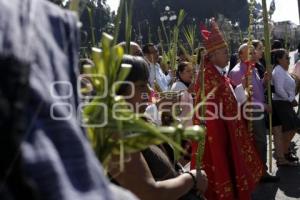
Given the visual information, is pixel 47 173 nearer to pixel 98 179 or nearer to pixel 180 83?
pixel 98 179

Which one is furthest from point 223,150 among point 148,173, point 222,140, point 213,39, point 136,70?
point 148,173

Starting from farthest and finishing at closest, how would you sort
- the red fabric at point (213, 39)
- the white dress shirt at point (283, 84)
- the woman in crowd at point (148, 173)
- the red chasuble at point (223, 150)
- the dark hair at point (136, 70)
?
1. the white dress shirt at point (283, 84)
2. the red fabric at point (213, 39)
3. the red chasuble at point (223, 150)
4. the dark hair at point (136, 70)
5. the woman in crowd at point (148, 173)

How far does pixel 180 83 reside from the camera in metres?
5.23

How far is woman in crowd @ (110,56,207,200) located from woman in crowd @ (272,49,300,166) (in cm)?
375

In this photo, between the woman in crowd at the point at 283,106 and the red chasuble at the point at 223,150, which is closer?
the red chasuble at the point at 223,150

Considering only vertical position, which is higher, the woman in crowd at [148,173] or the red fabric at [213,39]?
the red fabric at [213,39]

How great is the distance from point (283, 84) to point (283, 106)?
27cm

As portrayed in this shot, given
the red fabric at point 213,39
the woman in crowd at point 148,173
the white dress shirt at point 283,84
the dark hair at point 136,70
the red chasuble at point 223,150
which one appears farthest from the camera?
the white dress shirt at point 283,84

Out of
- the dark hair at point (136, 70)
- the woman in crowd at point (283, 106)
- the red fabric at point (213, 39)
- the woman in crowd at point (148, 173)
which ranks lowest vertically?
the woman in crowd at point (283, 106)

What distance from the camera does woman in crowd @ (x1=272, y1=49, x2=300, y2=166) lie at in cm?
560

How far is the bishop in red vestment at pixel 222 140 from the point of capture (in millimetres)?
3775

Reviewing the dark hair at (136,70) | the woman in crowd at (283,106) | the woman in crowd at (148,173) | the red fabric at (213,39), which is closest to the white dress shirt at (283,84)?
the woman in crowd at (283,106)

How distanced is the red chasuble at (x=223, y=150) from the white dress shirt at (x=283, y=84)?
1.77 m

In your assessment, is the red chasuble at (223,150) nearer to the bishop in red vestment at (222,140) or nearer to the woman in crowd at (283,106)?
the bishop in red vestment at (222,140)
